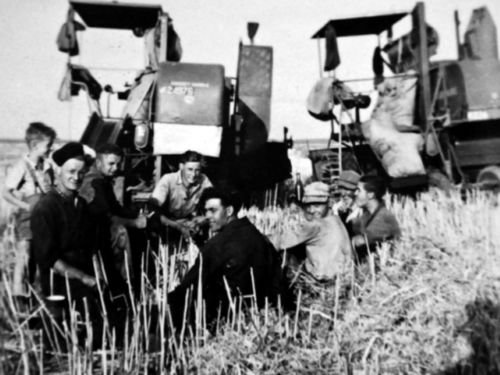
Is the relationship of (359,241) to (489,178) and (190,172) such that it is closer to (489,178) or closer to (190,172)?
(190,172)

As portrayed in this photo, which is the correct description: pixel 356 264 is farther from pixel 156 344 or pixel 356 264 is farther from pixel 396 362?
pixel 156 344

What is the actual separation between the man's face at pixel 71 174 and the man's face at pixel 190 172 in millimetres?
2350

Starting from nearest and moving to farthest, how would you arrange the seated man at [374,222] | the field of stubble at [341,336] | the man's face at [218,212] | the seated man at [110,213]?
the field of stubble at [341,336] < the man's face at [218,212] < the seated man at [110,213] < the seated man at [374,222]

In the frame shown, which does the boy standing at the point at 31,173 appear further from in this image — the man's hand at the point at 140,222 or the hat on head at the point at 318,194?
the hat on head at the point at 318,194

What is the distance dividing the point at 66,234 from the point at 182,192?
266cm

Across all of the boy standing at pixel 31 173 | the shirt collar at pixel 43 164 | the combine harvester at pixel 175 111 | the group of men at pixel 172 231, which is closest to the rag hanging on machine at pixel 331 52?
the combine harvester at pixel 175 111

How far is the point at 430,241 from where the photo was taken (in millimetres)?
4703

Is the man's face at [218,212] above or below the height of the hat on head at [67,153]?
below

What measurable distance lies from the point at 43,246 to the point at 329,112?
6889 mm

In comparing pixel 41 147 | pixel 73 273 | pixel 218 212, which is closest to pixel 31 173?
pixel 41 147

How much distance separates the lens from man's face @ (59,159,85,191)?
373cm

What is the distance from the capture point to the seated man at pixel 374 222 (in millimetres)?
5051

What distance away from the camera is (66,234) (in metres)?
3.70

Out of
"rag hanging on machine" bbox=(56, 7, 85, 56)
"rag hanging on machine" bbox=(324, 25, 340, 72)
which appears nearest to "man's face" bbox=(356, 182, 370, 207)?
"rag hanging on machine" bbox=(324, 25, 340, 72)
